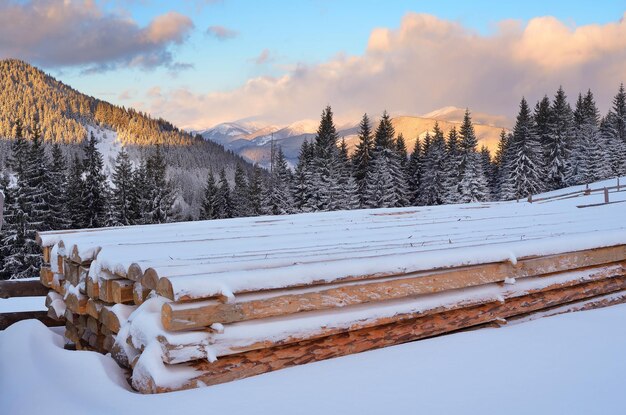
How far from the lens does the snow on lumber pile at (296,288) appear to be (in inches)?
119

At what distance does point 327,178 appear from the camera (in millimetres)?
40375

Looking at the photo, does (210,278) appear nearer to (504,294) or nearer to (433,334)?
(433,334)

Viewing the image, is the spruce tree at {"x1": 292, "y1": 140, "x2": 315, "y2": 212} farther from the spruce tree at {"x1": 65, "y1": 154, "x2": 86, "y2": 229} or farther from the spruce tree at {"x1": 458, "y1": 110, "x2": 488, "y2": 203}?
the spruce tree at {"x1": 65, "y1": 154, "x2": 86, "y2": 229}

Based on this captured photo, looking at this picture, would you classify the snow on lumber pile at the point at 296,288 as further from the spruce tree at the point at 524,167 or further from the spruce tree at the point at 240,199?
the spruce tree at the point at 240,199

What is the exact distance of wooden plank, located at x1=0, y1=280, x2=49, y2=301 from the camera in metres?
5.76

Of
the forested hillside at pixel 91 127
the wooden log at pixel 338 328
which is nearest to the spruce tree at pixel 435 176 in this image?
the wooden log at pixel 338 328

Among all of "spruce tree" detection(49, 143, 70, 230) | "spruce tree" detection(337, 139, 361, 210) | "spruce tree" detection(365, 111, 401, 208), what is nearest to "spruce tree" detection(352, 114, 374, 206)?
"spruce tree" detection(365, 111, 401, 208)

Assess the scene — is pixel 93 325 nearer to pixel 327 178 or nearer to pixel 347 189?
pixel 327 178

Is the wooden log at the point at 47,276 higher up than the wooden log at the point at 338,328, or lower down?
higher up

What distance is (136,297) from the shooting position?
142 inches

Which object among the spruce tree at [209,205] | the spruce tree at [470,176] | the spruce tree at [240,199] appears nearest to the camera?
the spruce tree at [470,176]

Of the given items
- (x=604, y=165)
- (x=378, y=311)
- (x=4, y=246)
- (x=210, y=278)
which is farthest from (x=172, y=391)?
(x=604, y=165)

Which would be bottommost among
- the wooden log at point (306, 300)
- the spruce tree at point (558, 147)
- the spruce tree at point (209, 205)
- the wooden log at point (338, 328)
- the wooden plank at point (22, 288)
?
the wooden log at point (338, 328)

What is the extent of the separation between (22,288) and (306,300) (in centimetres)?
444
